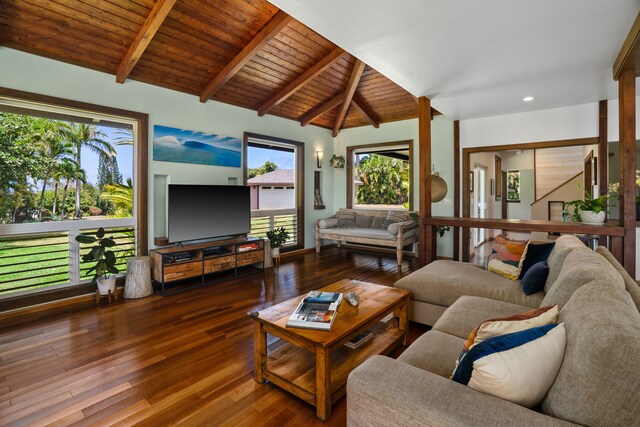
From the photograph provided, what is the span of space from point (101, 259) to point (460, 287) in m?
3.81

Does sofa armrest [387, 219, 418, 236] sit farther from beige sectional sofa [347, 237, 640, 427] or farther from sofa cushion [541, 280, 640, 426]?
sofa cushion [541, 280, 640, 426]

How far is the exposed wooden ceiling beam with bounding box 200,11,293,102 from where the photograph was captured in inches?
141

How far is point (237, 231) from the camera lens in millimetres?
4938

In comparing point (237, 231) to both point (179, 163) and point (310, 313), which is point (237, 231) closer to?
point (179, 163)

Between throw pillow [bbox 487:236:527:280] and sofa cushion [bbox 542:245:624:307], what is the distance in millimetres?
927

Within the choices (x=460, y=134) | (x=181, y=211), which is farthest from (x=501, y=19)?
(x=181, y=211)

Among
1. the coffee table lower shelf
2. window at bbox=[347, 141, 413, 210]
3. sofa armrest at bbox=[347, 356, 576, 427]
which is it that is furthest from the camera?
window at bbox=[347, 141, 413, 210]

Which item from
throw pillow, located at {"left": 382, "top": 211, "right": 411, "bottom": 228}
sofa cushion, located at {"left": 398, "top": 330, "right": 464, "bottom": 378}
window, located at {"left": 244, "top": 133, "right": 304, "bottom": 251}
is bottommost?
sofa cushion, located at {"left": 398, "top": 330, "right": 464, "bottom": 378}

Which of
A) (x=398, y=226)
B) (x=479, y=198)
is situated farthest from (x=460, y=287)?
(x=479, y=198)

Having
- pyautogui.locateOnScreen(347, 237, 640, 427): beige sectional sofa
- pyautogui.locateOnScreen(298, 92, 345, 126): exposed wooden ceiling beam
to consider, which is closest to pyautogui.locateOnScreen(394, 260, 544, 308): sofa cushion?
pyautogui.locateOnScreen(347, 237, 640, 427): beige sectional sofa

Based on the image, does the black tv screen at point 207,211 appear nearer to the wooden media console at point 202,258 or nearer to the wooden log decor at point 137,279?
the wooden media console at point 202,258

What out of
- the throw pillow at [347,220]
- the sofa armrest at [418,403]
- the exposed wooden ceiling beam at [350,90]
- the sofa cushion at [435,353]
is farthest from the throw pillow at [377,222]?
the sofa armrest at [418,403]

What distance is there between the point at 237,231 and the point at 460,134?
4.24 m

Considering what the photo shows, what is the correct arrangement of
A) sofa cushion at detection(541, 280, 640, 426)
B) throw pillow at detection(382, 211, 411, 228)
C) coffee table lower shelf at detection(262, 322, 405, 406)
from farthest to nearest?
throw pillow at detection(382, 211, 411, 228) < coffee table lower shelf at detection(262, 322, 405, 406) < sofa cushion at detection(541, 280, 640, 426)
